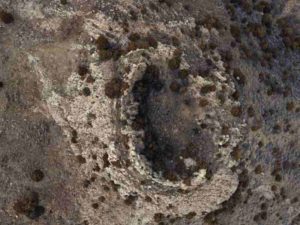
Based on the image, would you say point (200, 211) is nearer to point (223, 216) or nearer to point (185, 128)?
point (223, 216)

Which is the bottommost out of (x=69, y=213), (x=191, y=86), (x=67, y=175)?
(x=69, y=213)

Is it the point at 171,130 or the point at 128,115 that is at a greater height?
the point at 128,115

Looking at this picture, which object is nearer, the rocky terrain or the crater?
the rocky terrain

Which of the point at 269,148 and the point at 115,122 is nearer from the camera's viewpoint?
the point at 115,122

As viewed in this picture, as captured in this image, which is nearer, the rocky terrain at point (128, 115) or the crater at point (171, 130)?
the rocky terrain at point (128, 115)

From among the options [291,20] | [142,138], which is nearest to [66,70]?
[142,138]

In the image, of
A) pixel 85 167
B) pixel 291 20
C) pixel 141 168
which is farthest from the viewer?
pixel 291 20

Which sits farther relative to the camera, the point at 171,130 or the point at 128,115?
the point at 171,130

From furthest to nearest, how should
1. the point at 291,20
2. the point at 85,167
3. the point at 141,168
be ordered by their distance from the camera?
the point at 291,20 → the point at 85,167 → the point at 141,168
